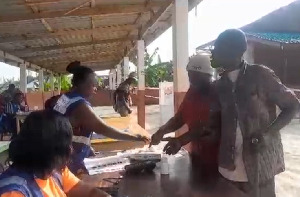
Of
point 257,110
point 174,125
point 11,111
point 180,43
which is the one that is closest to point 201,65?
point 174,125

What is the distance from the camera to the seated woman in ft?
4.29

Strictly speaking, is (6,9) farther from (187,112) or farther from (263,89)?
(263,89)

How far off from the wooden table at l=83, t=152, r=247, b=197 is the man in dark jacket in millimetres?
132

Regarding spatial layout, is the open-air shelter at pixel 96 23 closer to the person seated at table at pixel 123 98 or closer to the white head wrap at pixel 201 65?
the person seated at table at pixel 123 98

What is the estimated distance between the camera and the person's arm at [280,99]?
2.09 m

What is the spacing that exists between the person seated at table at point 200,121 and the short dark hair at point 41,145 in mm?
1345

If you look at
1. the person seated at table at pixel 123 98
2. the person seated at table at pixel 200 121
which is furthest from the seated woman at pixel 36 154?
the person seated at table at pixel 123 98

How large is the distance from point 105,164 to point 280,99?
139 centimetres

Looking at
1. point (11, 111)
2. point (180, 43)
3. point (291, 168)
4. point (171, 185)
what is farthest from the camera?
point (11, 111)

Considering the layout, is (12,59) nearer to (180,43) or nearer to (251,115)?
(180,43)

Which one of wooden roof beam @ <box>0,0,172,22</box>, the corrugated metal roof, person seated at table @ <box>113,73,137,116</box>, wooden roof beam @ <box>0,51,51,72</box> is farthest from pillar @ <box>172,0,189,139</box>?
wooden roof beam @ <box>0,51,51,72</box>

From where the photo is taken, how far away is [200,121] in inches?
114

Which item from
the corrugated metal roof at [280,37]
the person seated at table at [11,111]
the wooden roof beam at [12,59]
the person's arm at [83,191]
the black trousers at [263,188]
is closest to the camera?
the person's arm at [83,191]

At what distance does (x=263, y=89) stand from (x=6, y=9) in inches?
185
